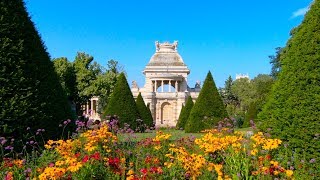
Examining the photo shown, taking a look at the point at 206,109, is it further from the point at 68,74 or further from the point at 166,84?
the point at 166,84

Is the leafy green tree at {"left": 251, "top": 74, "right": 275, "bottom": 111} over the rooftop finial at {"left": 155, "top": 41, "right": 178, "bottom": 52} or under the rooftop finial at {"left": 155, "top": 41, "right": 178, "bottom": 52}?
under

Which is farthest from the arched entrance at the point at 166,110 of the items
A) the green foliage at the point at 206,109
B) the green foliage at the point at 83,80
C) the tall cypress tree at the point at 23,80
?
the tall cypress tree at the point at 23,80

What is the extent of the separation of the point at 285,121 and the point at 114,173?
379 centimetres

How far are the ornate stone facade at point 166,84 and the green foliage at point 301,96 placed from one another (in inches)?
2233

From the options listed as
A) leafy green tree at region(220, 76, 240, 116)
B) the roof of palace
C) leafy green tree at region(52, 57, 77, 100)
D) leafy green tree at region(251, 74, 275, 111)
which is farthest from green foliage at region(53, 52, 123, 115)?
leafy green tree at region(220, 76, 240, 116)

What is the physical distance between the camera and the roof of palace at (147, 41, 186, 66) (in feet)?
256

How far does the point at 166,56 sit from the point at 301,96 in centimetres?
7194

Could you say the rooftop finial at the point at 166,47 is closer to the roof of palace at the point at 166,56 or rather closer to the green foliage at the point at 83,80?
the roof of palace at the point at 166,56

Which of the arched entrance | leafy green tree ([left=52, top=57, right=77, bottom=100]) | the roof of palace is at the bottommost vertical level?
the arched entrance

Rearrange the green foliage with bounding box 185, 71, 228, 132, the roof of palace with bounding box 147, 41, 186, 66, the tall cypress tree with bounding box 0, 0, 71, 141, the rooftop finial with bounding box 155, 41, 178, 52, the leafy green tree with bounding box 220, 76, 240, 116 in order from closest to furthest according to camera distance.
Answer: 1. the tall cypress tree with bounding box 0, 0, 71, 141
2. the green foliage with bounding box 185, 71, 228, 132
3. the roof of palace with bounding box 147, 41, 186, 66
4. the rooftop finial with bounding box 155, 41, 178, 52
5. the leafy green tree with bounding box 220, 76, 240, 116

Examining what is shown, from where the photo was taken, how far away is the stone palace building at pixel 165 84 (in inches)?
2685

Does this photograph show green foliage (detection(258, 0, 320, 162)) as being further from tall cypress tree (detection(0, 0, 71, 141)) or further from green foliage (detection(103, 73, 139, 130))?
green foliage (detection(103, 73, 139, 130))

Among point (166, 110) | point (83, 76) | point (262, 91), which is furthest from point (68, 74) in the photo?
point (166, 110)

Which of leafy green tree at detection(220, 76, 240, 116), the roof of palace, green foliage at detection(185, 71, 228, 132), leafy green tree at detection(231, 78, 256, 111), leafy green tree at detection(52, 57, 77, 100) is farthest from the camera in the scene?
leafy green tree at detection(220, 76, 240, 116)
